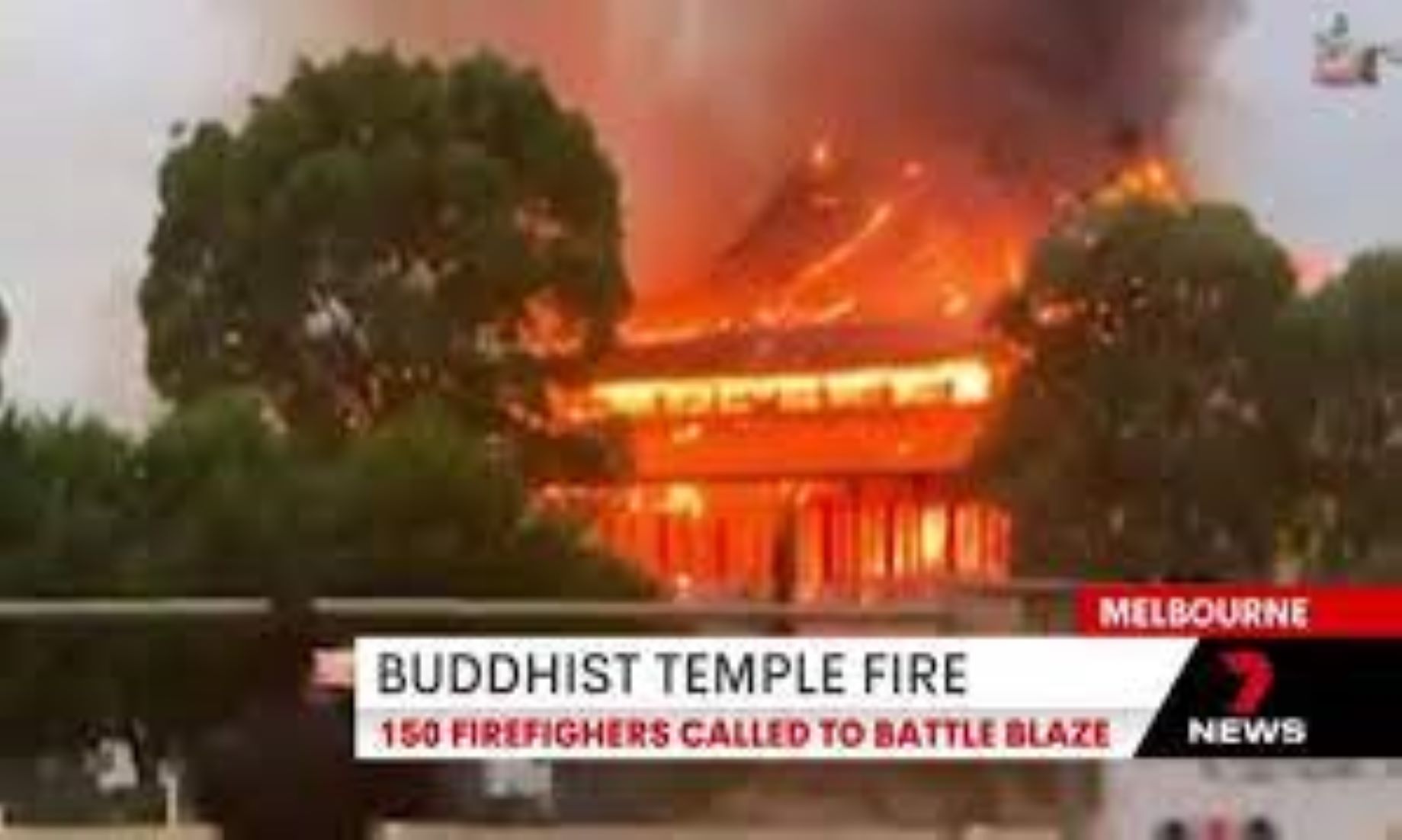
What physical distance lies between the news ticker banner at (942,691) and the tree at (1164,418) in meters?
19.5

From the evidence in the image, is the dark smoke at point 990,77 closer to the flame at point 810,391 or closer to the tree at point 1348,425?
the flame at point 810,391

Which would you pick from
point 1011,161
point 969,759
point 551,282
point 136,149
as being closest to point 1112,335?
point 551,282

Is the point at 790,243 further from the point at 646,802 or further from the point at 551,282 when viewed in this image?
the point at 646,802

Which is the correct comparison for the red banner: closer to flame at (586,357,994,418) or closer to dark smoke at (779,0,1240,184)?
flame at (586,357,994,418)

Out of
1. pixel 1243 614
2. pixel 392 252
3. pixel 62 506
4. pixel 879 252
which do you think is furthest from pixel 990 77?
pixel 1243 614

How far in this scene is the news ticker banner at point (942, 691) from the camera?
8227 millimetres

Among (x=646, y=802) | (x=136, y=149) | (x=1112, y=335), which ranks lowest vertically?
(x=646, y=802)

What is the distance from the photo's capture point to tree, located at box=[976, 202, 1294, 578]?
2842cm

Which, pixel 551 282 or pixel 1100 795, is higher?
pixel 551 282

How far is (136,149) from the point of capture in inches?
1462

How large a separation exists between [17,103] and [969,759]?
3003 centimetres

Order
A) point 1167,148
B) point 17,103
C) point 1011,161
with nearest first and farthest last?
1. point 17,103
2. point 1167,148
3. point 1011,161

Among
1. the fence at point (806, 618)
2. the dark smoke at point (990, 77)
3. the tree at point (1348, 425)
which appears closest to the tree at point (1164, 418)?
the tree at point (1348, 425)

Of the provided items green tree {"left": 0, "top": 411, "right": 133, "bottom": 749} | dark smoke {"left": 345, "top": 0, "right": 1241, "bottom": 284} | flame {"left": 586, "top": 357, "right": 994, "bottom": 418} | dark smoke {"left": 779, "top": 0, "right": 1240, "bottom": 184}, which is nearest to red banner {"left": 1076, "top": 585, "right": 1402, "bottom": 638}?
green tree {"left": 0, "top": 411, "right": 133, "bottom": 749}
